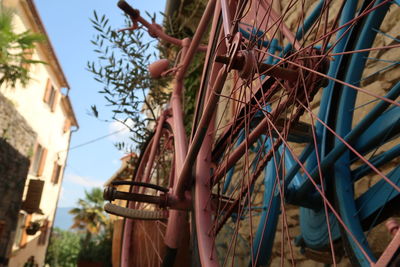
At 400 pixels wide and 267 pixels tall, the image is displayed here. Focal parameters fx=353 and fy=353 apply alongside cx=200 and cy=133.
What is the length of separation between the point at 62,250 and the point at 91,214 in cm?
637

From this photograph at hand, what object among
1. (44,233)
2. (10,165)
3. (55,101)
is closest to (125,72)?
(10,165)

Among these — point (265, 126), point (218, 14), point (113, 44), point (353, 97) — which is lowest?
point (265, 126)

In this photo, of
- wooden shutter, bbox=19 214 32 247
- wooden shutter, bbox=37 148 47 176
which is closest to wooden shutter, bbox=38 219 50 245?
wooden shutter, bbox=19 214 32 247

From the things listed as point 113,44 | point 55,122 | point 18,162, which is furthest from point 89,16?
point 55,122

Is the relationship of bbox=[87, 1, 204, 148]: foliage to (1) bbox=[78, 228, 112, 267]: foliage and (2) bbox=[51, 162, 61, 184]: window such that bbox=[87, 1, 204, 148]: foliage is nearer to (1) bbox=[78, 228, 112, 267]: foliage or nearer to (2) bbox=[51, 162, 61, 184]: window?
(1) bbox=[78, 228, 112, 267]: foliage

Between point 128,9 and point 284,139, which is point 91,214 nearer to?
point 128,9

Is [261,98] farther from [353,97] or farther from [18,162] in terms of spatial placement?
[18,162]

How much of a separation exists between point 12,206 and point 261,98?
27.8 ft

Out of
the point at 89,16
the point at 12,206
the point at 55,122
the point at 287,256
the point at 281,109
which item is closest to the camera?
the point at 281,109

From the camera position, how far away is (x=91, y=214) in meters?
17.0

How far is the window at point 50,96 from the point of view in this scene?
11.2 metres

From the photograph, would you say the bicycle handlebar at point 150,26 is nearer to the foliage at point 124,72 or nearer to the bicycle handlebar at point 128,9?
the bicycle handlebar at point 128,9

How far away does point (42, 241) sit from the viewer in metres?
13.5

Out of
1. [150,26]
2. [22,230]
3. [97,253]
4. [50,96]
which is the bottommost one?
[97,253]
